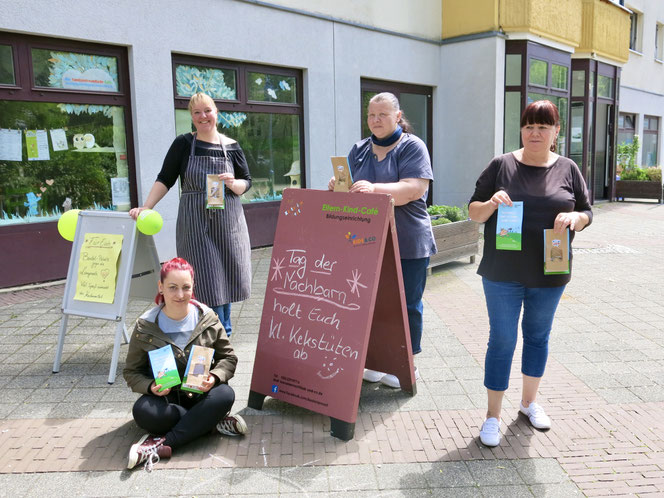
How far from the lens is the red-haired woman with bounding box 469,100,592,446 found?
312cm

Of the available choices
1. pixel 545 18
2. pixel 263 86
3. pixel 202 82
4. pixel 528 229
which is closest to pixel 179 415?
pixel 528 229

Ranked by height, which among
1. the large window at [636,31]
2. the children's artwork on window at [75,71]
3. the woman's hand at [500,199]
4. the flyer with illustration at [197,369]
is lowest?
the flyer with illustration at [197,369]

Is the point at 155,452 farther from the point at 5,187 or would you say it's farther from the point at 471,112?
the point at 471,112

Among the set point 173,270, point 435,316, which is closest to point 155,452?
point 173,270

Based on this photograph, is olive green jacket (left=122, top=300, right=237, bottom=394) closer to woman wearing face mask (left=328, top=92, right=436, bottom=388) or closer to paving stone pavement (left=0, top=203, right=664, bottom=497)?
paving stone pavement (left=0, top=203, right=664, bottom=497)

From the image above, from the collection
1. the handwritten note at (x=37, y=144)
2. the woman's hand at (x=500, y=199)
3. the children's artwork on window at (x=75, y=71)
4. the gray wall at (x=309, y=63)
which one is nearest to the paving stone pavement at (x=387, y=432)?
the woman's hand at (x=500, y=199)

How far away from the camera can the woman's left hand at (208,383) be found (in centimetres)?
326

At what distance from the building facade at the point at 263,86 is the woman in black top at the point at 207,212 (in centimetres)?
371

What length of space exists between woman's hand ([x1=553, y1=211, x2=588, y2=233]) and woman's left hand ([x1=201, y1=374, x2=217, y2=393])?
204 centimetres

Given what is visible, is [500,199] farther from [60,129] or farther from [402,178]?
[60,129]

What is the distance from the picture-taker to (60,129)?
727 centimetres

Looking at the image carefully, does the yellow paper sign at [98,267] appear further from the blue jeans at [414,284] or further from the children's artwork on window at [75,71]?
the children's artwork on window at [75,71]

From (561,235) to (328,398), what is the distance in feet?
5.28

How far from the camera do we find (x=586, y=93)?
15648 mm
